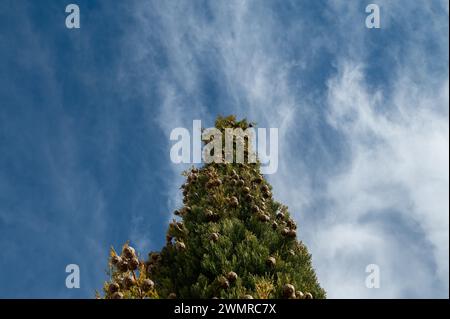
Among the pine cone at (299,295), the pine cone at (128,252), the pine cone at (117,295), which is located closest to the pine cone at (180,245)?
the pine cone at (128,252)

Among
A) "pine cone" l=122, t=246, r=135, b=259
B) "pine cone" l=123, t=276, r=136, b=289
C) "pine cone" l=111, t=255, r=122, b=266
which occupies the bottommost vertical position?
"pine cone" l=123, t=276, r=136, b=289

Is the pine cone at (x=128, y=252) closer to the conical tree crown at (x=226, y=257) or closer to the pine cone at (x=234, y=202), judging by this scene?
the conical tree crown at (x=226, y=257)

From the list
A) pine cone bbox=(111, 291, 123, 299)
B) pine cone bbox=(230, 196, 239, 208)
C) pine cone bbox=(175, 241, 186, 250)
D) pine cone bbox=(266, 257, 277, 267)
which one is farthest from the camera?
pine cone bbox=(230, 196, 239, 208)

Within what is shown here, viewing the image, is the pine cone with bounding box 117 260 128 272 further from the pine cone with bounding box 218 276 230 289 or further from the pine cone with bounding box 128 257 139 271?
the pine cone with bounding box 218 276 230 289

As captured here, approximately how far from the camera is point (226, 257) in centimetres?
543

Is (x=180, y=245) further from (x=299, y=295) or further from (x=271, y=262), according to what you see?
(x=299, y=295)

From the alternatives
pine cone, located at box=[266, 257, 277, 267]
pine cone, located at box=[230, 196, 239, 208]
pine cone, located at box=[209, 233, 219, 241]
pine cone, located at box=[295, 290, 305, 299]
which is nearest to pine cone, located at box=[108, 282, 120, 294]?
pine cone, located at box=[209, 233, 219, 241]

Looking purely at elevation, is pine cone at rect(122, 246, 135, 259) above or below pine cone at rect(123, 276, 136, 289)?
above

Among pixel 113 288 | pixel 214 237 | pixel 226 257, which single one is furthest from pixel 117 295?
pixel 214 237

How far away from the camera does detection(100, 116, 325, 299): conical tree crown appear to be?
484 centimetres

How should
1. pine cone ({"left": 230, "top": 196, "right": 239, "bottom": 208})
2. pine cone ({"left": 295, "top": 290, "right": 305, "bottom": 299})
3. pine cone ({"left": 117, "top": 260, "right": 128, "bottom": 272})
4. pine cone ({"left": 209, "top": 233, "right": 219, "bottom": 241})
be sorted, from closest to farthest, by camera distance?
pine cone ({"left": 295, "top": 290, "right": 305, "bottom": 299}) → pine cone ({"left": 117, "top": 260, "right": 128, "bottom": 272}) → pine cone ({"left": 209, "top": 233, "right": 219, "bottom": 241}) → pine cone ({"left": 230, "top": 196, "right": 239, "bottom": 208})
